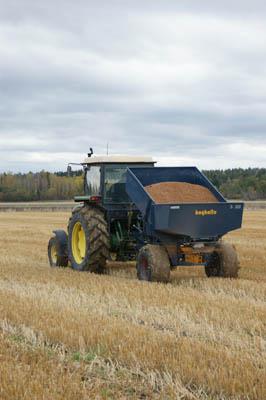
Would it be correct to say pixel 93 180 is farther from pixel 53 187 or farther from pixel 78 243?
pixel 53 187

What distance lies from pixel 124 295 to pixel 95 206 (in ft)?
11.5

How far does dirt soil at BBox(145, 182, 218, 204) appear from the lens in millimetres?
10148

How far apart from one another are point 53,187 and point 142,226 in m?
100

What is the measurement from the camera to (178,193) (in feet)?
33.7

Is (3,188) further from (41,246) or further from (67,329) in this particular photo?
(67,329)

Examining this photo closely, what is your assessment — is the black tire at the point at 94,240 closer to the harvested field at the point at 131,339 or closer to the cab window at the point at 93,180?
the cab window at the point at 93,180

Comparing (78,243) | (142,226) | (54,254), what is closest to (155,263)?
(142,226)

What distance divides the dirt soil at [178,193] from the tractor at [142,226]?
19 cm

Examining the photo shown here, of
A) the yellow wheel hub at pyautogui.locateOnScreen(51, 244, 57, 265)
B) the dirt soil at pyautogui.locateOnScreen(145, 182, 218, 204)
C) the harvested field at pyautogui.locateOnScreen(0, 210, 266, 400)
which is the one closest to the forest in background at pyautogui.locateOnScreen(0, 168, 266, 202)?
the yellow wheel hub at pyautogui.locateOnScreen(51, 244, 57, 265)

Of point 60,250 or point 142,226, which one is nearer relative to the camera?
point 142,226

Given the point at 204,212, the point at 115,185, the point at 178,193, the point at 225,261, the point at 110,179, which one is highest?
the point at 110,179

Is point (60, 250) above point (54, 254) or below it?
above

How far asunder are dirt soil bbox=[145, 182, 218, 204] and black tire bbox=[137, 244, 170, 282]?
0.89 meters

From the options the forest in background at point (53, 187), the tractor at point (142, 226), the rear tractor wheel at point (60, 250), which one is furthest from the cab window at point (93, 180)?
the forest in background at point (53, 187)
